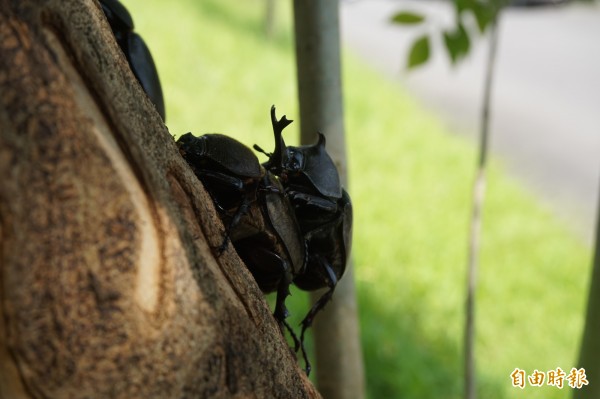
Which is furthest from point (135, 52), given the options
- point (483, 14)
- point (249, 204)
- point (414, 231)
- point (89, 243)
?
point (414, 231)

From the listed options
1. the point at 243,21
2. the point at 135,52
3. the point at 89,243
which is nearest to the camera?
the point at 89,243

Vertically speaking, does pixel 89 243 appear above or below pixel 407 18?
below

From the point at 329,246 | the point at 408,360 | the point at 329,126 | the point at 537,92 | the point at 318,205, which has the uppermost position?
the point at 329,126

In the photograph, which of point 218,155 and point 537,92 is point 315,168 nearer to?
point 218,155

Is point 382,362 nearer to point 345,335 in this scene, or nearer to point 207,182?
point 345,335

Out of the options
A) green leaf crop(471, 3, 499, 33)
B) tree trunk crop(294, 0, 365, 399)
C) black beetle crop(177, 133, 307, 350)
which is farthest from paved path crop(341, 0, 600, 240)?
black beetle crop(177, 133, 307, 350)

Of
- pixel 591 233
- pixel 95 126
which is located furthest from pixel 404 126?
pixel 95 126

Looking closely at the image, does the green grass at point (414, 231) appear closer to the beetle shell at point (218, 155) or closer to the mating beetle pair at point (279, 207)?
the mating beetle pair at point (279, 207)

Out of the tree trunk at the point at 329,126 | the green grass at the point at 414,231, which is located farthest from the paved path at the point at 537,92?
the tree trunk at the point at 329,126
